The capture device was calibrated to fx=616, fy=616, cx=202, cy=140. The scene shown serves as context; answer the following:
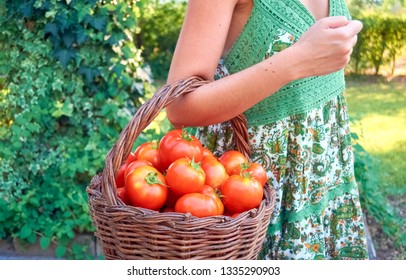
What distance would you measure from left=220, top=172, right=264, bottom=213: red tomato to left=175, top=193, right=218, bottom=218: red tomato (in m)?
0.05

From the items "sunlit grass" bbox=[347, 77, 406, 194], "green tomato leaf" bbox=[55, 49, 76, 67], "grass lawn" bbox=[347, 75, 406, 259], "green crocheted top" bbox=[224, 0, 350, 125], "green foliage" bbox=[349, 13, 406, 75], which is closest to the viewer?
"green crocheted top" bbox=[224, 0, 350, 125]

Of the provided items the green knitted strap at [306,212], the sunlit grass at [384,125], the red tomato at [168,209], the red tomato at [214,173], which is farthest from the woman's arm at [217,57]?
the sunlit grass at [384,125]

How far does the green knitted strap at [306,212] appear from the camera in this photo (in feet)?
5.19

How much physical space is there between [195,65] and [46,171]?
7.05ft

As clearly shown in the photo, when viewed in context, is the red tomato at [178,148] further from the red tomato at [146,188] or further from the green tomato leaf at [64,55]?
the green tomato leaf at [64,55]

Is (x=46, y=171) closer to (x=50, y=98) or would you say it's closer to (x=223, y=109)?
(x=50, y=98)

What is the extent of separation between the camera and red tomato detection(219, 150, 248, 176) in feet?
4.44

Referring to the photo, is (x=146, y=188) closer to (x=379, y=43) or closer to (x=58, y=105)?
(x=58, y=105)

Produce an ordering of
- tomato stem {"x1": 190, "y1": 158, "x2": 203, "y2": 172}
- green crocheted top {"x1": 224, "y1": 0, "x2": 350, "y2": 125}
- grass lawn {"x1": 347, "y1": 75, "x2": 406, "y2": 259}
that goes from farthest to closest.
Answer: grass lawn {"x1": 347, "y1": 75, "x2": 406, "y2": 259} → green crocheted top {"x1": 224, "y1": 0, "x2": 350, "y2": 125} → tomato stem {"x1": 190, "y1": 158, "x2": 203, "y2": 172}

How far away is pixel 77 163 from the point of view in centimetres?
323

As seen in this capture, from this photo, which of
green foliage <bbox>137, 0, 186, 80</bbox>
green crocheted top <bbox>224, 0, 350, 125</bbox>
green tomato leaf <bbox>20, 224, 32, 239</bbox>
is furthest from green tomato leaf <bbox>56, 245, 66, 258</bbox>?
green foliage <bbox>137, 0, 186, 80</bbox>

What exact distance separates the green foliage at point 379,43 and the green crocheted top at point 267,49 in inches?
193

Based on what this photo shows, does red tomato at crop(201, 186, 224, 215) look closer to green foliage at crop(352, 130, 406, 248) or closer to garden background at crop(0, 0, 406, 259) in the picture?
garden background at crop(0, 0, 406, 259)
